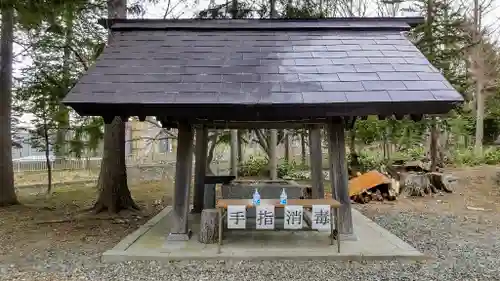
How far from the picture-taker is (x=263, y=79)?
4.92m

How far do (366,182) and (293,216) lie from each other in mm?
5831

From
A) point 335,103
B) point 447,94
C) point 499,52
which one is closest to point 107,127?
point 335,103

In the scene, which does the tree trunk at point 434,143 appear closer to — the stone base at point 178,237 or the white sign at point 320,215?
the white sign at point 320,215

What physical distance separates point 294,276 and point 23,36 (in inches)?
350

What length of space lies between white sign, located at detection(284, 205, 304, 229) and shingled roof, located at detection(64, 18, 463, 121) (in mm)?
1082

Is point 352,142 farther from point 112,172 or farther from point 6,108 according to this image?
point 6,108

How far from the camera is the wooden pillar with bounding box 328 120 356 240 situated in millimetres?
5387

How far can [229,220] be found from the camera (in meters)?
4.94

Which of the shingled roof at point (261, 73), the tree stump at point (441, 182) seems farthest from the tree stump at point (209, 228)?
the tree stump at point (441, 182)

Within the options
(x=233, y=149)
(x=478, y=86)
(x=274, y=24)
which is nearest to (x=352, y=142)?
(x=233, y=149)

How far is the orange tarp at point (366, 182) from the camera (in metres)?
10.1

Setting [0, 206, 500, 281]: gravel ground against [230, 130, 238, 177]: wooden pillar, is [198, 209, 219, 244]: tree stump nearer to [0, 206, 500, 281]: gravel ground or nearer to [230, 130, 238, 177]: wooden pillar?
[0, 206, 500, 281]: gravel ground

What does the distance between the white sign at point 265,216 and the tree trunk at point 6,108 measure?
20.7 ft

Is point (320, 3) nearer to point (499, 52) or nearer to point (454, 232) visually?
point (454, 232)
